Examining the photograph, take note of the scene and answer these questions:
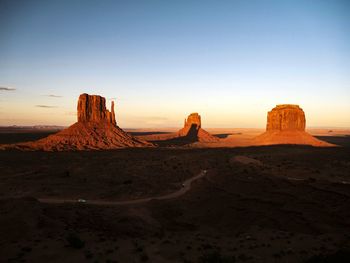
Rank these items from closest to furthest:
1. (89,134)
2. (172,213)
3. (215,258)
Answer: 1. (215,258)
2. (172,213)
3. (89,134)

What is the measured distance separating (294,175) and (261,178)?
21.7ft

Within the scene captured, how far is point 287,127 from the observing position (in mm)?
114188

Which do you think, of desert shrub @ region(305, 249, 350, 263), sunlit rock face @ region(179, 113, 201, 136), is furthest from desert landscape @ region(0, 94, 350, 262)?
sunlit rock face @ region(179, 113, 201, 136)

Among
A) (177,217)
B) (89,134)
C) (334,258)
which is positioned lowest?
(177,217)

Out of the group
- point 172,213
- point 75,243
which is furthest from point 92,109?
point 75,243

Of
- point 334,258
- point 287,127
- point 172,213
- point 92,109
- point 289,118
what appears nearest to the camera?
point 334,258

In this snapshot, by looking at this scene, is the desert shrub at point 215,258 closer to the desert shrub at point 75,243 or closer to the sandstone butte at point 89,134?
the desert shrub at point 75,243

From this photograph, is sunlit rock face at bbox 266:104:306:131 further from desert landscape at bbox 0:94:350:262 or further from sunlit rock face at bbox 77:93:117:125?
sunlit rock face at bbox 77:93:117:125

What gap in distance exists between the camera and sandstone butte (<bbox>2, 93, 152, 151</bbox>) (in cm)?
9075

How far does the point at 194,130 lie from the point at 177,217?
418 ft

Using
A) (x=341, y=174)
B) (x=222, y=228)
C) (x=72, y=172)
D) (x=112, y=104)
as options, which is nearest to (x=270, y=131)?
(x=112, y=104)

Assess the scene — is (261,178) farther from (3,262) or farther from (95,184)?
(3,262)

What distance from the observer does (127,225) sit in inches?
1051

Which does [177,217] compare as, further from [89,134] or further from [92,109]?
[92,109]
